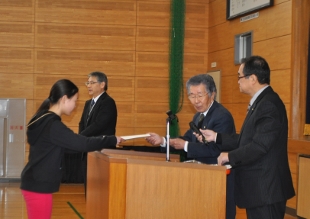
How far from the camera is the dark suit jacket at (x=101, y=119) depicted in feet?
19.1

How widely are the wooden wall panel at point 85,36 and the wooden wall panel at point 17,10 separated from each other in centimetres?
24

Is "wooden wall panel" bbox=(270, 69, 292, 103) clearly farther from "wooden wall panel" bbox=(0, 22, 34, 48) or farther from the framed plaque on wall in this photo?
"wooden wall panel" bbox=(0, 22, 34, 48)

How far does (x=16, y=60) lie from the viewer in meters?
9.11

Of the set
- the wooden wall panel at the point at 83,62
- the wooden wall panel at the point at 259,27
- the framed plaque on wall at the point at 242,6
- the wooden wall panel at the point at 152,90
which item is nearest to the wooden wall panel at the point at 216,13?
the wooden wall panel at the point at 259,27

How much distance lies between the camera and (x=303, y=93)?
670 cm

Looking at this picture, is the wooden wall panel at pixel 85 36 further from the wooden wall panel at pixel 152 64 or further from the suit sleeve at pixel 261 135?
the suit sleeve at pixel 261 135

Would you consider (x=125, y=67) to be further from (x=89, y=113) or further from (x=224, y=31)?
(x=89, y=113)

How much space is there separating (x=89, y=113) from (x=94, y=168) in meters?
2.35

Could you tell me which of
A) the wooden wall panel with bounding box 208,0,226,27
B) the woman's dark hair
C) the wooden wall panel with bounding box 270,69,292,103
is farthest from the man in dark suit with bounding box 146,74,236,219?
the wooden wall panel with bounding box 208,0,226,27

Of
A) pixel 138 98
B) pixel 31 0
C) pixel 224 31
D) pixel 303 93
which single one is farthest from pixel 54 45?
pixel 303 93

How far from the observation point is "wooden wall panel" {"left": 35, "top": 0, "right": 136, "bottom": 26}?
9.12 meters

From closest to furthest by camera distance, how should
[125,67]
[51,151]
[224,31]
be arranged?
1. [51,151]
2. [224,31]
3. [125,67]

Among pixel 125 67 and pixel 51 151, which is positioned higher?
pixel 125 67

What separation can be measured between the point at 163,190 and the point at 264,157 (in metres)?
0.64
